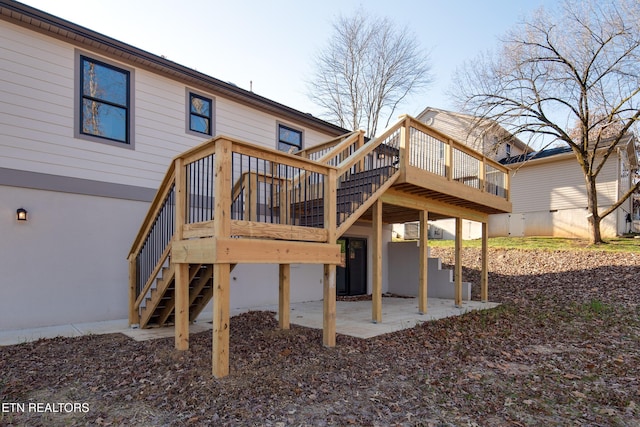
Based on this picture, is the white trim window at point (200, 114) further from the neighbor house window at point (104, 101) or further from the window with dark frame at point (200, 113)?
the neighbor house window at point (104, 101)

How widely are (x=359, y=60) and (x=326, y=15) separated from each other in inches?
125

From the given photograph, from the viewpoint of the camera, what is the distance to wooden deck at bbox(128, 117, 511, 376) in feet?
14.5

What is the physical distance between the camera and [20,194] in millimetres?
6449

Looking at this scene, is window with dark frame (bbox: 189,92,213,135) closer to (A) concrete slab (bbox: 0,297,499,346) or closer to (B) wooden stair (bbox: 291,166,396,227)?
(B) wooden stair (bbox: 291,166,396,227)

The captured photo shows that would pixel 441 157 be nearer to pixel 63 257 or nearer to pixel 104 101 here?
pixel 104 101

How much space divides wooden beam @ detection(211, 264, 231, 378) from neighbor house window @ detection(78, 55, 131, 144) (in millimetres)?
4634

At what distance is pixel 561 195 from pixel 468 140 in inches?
196

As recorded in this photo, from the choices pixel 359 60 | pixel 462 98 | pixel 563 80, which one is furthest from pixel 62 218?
pixel 359 60

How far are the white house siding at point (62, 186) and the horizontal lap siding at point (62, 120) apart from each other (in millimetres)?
15

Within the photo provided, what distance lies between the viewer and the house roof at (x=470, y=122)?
1631cm

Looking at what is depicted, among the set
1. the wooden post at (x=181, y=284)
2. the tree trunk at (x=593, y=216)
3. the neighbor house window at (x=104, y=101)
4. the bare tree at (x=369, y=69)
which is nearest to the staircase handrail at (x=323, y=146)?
the neighbor house window at (x=104, y=101)

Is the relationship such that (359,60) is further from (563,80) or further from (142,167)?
(142,167)

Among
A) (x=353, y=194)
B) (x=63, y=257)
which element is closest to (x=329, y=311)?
(x=353, y=194)

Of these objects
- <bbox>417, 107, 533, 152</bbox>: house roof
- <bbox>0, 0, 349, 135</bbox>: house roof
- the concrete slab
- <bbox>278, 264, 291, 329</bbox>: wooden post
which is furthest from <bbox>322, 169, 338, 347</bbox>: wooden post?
<bbox>417, 107, 533, 152</bbox>: house roof
